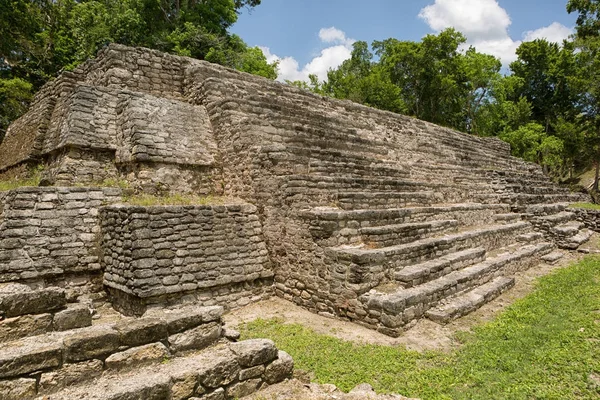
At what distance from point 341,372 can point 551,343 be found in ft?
9.34

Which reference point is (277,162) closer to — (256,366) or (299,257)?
(299,257)

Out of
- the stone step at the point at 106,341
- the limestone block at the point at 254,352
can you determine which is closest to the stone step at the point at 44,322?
the stone step at the point at 106,341

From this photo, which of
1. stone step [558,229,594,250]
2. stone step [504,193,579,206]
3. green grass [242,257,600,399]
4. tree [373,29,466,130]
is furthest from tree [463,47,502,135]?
green grass [242,257,600,399]

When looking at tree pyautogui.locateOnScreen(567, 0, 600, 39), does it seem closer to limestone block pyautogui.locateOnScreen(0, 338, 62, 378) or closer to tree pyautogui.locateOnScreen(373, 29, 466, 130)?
tree pyautogui.locateOnScreen(373, 29, 466, 130)

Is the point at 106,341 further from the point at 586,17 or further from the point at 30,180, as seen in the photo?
the point at 586,17

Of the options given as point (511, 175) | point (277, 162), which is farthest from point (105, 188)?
point (511, 175)

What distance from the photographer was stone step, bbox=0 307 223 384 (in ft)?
8.19

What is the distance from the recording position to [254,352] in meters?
3.26

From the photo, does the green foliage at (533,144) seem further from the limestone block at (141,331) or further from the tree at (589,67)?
the limestone block at (141,331)

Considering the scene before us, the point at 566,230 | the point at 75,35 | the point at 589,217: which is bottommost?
the point at 566,230

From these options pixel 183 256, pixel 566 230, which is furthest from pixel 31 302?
pixel 566 230

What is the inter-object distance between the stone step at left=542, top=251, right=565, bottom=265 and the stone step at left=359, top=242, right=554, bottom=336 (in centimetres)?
256

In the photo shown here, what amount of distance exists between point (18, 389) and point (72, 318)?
853 millimetres

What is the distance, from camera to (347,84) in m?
32.5
